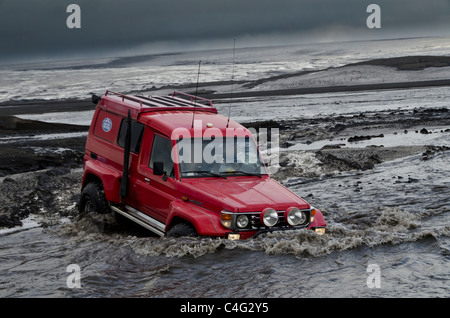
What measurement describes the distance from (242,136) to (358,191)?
501 centimetres

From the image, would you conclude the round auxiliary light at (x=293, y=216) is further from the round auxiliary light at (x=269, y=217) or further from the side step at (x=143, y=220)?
the side step at (x=143, y=220)

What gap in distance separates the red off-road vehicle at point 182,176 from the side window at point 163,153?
16 mm

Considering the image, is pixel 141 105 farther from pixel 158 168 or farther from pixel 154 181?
pixel 158 168

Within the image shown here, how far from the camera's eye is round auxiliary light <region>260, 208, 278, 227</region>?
9.08 meters

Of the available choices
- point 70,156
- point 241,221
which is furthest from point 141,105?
point 70,156

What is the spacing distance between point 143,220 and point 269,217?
243cm

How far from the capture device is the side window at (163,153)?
33.2 feet

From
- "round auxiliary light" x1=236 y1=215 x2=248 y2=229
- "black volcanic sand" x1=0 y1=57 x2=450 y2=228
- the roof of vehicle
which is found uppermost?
the roof of vehicle

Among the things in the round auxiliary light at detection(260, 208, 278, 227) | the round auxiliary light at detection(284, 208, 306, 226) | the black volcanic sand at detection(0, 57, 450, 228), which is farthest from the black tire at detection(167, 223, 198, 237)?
the black volcanic sand at detection(0, 57, 450, 228)

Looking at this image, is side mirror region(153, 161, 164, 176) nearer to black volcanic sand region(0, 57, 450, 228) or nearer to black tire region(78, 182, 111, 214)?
black tire region(78, 182, 111, 214)

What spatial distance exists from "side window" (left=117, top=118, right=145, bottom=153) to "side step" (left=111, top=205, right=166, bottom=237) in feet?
3.39

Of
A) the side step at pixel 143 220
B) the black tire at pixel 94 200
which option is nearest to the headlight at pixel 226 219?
the side step at pixel 143 220

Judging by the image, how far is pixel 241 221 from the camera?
9078 millimetres

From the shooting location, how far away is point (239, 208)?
898cm
